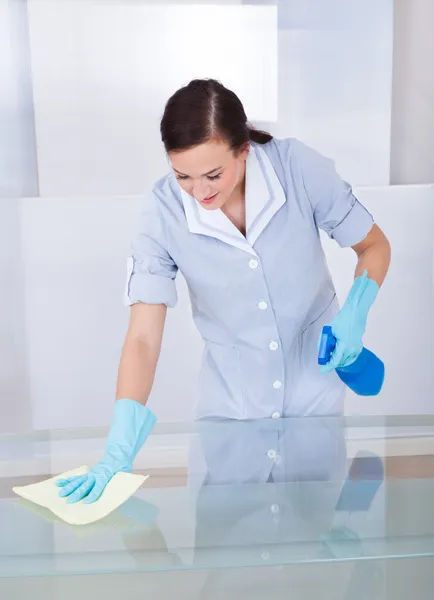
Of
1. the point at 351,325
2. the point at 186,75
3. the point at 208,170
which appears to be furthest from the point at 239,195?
the point at 186,75

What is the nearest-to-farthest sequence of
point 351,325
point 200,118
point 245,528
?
1. point 245,528
2. point 200,118
3. point 351,325

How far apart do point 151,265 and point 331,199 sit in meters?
0.44

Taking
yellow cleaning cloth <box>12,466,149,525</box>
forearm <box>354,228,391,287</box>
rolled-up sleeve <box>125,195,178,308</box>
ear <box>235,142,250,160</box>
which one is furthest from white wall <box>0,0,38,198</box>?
yellow cleaning cloth <box>12,466,149,525</box>

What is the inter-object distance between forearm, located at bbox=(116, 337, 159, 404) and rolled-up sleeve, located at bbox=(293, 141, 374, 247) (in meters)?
0.50

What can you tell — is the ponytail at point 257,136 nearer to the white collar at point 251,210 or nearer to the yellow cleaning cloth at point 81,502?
the white collar at point 251,210

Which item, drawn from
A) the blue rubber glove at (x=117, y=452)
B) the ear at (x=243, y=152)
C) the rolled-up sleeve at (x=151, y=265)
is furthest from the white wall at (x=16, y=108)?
the blue rubber glove at (x=117, y=452)

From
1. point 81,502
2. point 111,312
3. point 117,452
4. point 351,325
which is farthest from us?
point 111,312

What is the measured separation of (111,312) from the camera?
3.14 m

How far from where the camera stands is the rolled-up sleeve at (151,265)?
66.1 inches

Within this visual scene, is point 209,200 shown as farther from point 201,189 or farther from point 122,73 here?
point 122,73

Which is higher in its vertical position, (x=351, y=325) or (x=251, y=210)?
(x=251, y=210)

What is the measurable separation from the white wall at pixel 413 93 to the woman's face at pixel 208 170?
185cm

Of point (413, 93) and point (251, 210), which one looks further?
point (413, 93)

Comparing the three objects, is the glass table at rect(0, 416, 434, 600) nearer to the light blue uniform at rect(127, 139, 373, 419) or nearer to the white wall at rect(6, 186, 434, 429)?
the light blue uniform at rect(127, 139, 373, 419)
